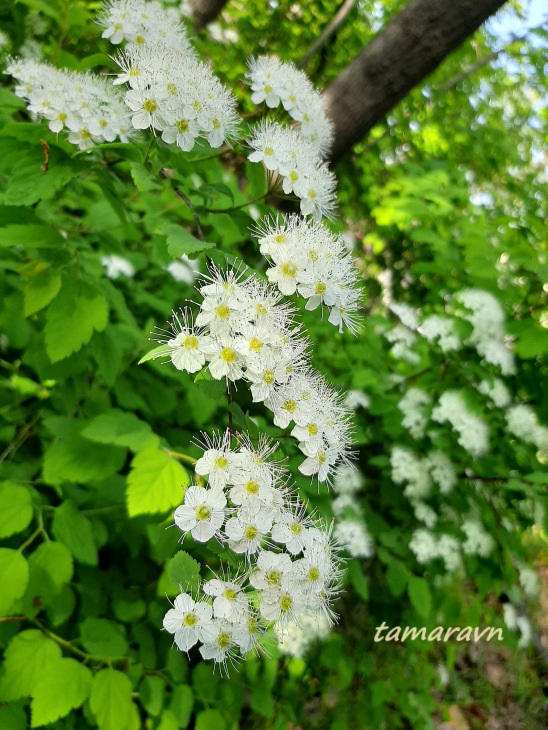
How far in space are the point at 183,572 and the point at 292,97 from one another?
109 centimetres

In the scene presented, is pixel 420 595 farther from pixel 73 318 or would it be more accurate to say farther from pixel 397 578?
pixel 73 318

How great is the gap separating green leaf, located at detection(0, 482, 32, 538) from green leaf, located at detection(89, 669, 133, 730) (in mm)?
372

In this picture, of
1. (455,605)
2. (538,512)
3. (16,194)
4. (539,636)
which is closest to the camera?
(16,194)

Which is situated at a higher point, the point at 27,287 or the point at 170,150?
the point at 170,150

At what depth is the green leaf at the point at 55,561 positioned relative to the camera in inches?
45.9

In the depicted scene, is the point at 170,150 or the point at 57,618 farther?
the point at 57,618

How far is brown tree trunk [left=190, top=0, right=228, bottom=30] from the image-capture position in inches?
117

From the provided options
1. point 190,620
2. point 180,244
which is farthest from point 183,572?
point 180,244

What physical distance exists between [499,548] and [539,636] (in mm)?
1647

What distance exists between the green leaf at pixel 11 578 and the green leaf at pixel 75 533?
14 centimetres

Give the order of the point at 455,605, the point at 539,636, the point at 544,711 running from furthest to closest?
the point at 539,636 < the point at 544,711 < the point at 455,605

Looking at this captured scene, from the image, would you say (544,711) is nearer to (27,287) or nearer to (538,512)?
(538,512)

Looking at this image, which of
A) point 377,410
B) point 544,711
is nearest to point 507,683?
point 544,711

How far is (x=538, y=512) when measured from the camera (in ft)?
7.00
